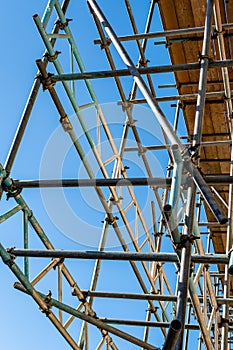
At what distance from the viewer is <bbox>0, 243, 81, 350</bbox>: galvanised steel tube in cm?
477

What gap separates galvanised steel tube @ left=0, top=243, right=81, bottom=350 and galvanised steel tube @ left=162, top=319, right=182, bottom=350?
6.53 feet

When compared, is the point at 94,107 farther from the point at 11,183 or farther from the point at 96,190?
the point at 11,183

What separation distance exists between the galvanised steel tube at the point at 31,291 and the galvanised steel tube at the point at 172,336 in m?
1.99

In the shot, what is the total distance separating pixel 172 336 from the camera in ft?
10.4

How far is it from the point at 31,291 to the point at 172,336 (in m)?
2.18

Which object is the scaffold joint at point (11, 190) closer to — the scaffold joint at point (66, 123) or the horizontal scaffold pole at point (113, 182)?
the horizontal scaffold pole at point (113, 182)

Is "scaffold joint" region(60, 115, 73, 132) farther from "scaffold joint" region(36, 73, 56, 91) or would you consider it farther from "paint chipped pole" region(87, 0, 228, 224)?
"paint chipped pole" region(87, 0, 228, 224)

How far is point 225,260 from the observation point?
4.09m

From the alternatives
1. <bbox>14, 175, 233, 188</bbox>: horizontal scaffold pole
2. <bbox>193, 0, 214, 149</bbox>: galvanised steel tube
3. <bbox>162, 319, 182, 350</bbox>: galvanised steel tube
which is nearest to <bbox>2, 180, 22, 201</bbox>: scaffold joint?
<bbox>14, 175, 233, 188</bbox>: horizontal scaffold pole

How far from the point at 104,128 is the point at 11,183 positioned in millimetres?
2017

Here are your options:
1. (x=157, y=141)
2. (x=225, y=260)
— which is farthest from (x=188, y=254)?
(x=157, y=141)

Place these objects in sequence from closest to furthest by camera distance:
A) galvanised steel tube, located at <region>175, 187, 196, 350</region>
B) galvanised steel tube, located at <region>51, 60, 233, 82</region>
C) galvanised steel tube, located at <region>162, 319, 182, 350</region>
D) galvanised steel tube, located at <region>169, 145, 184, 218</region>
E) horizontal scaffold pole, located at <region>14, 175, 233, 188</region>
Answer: galvanised steel tube, located at <region>162, 319, 182, 350</region> < galvanised steel tube, located at <region>175, 187, 196, 350</region> < galvanised steel tube, located at <region>169, 145, 184, 218</region> < horizontal scaffold pole, located at <region>14, 175, 233, 188</region> < galvanised steel tube, located at <region>51, 60, 233, 82</region>

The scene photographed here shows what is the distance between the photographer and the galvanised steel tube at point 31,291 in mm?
4766

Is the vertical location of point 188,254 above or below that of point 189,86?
below
